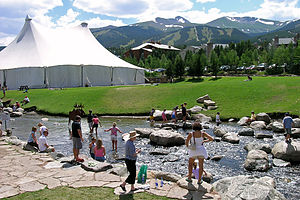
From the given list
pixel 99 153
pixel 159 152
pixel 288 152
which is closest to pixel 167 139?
pixel 159 152

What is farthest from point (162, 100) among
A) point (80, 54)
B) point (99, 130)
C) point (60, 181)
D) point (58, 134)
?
point (80, 54)

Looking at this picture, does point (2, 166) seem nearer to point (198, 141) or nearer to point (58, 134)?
point (198, 141)

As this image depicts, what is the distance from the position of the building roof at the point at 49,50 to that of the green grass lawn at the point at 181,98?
13795mm

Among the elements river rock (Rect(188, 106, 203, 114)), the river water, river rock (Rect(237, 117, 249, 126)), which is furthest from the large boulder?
river rock (Rect(188, 106, 203, 114))

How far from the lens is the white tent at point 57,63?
49.7m

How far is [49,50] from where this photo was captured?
176 feet

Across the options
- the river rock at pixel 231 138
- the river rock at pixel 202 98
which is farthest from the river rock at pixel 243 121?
the river rock at pixel 202 98

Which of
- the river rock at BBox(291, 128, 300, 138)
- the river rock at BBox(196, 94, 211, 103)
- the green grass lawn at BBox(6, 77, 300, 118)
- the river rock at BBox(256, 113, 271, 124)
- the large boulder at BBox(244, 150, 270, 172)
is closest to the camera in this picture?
the large boulder at BBox(244, 150, 270, 172)

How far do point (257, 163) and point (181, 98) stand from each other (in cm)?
2043

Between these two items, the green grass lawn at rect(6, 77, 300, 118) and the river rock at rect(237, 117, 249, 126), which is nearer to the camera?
the river rock at rect(237, 117, 249, 126)

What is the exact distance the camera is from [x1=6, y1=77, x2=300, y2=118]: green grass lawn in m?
27.5

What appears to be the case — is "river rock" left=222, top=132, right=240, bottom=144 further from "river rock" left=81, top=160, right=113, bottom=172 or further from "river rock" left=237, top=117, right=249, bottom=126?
"river rock" left=81, top=160, right=113, bottom=172

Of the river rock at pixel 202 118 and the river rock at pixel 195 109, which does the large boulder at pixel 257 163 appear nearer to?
the river rock at pixel 202 118

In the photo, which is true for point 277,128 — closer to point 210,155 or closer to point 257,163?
point 210,155
